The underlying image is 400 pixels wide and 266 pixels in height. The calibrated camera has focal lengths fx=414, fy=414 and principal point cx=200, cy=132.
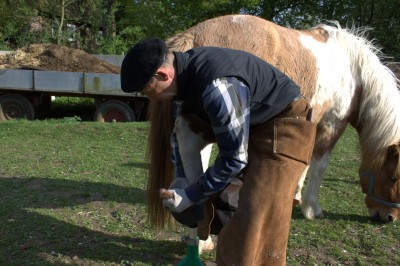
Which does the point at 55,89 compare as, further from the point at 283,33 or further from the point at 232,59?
the point at 232,59

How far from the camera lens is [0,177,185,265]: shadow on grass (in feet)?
10.5

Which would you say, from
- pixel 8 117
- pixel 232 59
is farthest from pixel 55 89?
pixel 232 59

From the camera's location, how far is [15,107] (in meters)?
10.2

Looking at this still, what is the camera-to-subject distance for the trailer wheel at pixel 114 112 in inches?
384

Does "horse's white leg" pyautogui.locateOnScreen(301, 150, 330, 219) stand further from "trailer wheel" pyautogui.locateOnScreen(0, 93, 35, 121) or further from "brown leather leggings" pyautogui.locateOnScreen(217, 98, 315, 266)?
"trailer wheel" pyautogui.locateOnScreen(0, 93, 35, 121)

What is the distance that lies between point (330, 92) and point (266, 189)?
189 centimetres

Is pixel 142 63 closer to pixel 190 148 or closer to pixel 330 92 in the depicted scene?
pixel 190 148

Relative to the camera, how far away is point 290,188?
2254mm

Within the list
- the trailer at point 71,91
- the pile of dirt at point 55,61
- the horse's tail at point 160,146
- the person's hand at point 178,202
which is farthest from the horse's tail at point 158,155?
the pile of dirt at point 55,61

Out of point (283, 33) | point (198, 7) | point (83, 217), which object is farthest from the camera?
point (198, 7)

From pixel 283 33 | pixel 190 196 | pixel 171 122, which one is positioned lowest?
pixel 190 196

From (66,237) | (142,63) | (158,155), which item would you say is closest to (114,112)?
(66,237)

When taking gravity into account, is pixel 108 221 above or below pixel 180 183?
below

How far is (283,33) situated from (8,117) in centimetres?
859
